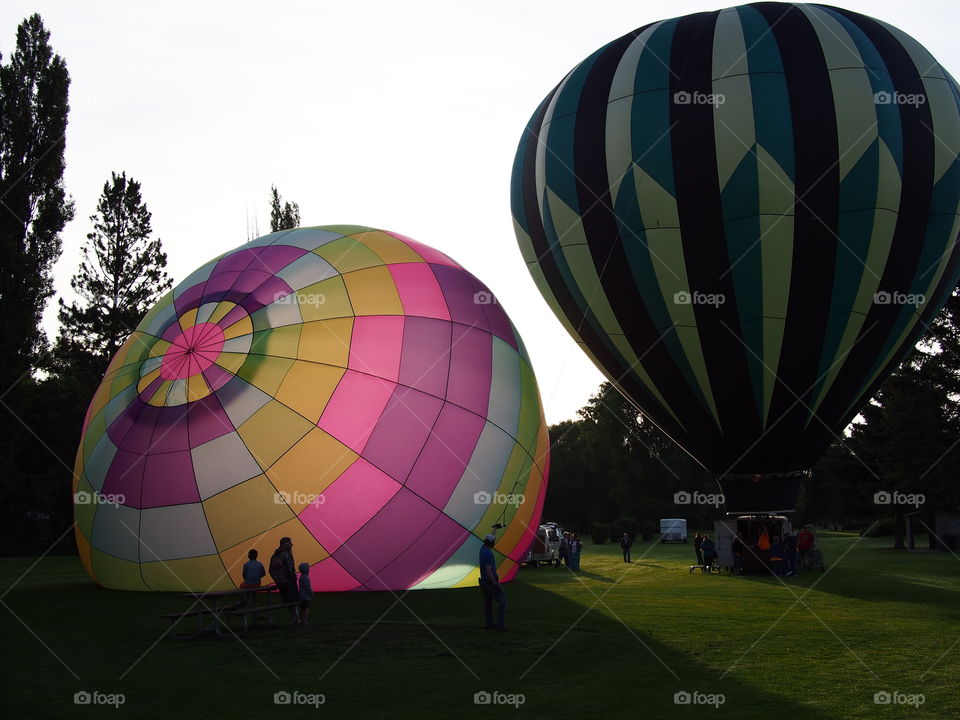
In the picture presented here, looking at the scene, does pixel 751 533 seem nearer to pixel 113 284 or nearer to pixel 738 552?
pixel 738 552

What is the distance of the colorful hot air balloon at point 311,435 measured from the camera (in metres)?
15.4

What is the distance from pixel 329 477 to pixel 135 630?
4.14 m

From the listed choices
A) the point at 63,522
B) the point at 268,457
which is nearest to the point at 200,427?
the point at 268,457

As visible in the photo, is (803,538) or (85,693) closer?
(85,693)

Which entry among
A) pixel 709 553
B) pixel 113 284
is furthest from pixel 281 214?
pixel 709 553

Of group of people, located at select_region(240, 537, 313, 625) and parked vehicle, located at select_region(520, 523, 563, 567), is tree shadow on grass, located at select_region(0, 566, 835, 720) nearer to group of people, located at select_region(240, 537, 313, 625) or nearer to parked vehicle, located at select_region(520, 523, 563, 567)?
group of people, located at select_region(240, 537, 313, 625)

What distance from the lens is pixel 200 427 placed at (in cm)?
1567

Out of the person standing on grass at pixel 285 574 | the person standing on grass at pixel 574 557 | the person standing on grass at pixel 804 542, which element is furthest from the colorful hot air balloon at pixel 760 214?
the person standing on grass at pixel 285 574

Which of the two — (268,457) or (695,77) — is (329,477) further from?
(695,77)

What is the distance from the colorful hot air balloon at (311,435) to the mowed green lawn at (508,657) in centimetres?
81

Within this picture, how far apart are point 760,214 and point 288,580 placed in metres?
9.91

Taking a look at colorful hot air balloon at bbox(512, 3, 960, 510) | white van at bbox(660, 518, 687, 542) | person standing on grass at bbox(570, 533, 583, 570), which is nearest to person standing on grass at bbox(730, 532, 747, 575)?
colorful hot air balloon at bbox(512, 3, 960, 510)

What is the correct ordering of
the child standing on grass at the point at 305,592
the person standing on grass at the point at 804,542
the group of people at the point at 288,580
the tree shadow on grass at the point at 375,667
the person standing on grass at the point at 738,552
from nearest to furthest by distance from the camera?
the tree shadow on grass at the point at 375,667 → the child standing on grass at the point at 305,592 → the group of people at the point at 288,580 → the person standing on grass at the point at 738,552 → the person standing on grass at the point at 804,542

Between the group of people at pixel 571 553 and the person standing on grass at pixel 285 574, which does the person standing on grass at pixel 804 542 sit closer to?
the group of people at pixel 571 553
